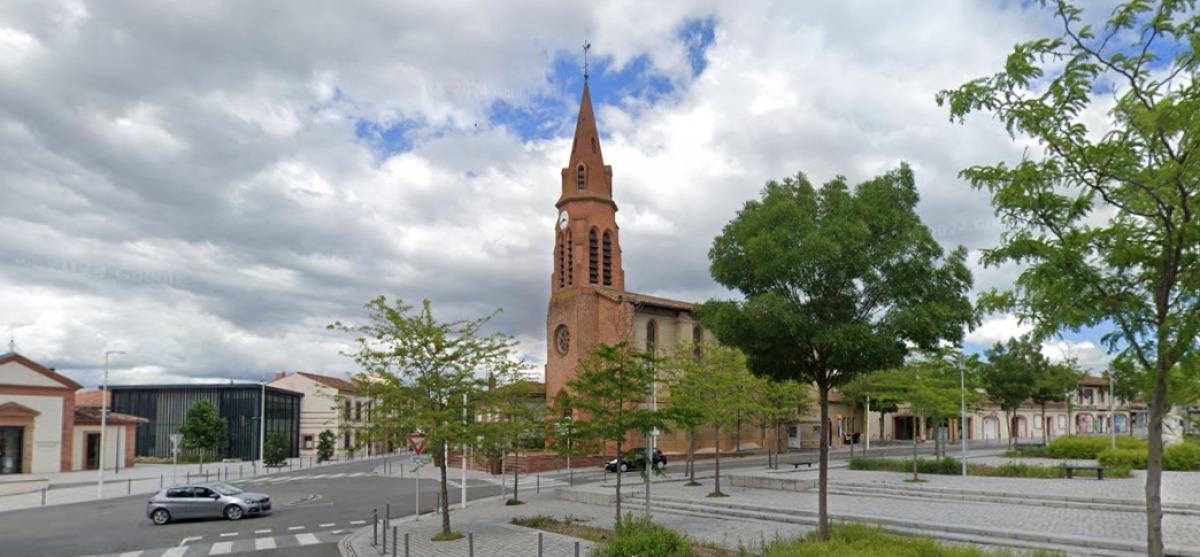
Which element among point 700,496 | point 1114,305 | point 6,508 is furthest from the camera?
point 6,508

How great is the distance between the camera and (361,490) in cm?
3438

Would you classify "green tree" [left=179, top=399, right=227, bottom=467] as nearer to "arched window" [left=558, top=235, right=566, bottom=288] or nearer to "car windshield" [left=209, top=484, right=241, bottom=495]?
"arched window" [left=558, top=235, right=566, bottom=288]

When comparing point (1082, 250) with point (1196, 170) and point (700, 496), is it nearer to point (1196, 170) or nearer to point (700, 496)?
point (1196, 170)

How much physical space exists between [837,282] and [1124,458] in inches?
964

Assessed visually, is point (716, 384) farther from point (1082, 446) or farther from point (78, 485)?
point (78, 485)

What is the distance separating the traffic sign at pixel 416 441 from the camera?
733 inches

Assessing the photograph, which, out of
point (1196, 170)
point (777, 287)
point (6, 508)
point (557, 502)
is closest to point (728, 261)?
point (777, 287)

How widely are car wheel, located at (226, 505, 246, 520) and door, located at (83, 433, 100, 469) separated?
38.9 meters

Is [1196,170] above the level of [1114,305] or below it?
above

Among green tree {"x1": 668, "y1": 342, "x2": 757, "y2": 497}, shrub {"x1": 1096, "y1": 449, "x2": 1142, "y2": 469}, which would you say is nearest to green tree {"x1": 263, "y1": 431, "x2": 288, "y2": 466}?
green tree {"x1": 668, "y1": 342, "x2": 757, "y2": 497}

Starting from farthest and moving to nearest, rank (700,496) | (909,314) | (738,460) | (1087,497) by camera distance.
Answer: (738,460), (700,496), (1087,497), (909,314)

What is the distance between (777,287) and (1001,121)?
6.15m

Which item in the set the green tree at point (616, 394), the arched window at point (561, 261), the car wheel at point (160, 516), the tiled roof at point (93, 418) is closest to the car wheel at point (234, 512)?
the car wheel at point (160, 516)

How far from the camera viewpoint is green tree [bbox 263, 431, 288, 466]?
5588 centimetres
